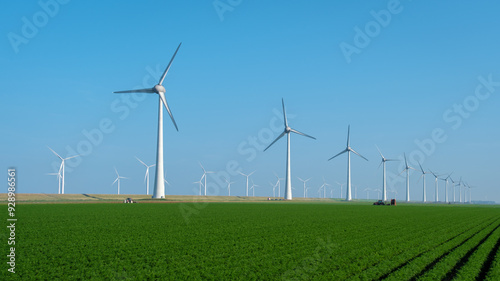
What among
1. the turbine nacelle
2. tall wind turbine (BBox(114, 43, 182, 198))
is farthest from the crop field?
the turbine nacelle

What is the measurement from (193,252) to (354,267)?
873 centimetres

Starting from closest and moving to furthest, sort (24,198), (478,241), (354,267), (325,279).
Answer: (325,279)
(354,267)
(478,241)
(24,198)

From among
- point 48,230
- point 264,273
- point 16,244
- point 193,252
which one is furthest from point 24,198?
point 264,273

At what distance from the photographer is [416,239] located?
31344 mm

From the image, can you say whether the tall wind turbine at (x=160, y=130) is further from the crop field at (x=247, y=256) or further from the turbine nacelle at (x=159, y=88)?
the crop field at (x=247, y=256)

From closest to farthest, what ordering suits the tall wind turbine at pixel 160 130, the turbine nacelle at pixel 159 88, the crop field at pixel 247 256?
the crop field at pixel 247 256, the tall wind turbine at pixel 160 130, the turbine nacelle at pixel 159 88

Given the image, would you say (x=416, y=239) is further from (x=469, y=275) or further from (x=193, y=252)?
(x=193, y=252)

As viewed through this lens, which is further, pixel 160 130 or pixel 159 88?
pixel 159 88

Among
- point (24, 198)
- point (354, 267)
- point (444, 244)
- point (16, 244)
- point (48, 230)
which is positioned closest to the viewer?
point (354, 267)

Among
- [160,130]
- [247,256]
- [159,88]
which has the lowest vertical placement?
[247,256]

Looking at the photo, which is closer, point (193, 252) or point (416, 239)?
point (193, 252)

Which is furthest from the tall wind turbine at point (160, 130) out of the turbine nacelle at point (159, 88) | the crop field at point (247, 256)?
the crop field at point (247, 256)

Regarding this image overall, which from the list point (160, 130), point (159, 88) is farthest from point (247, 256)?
point (159, 88)

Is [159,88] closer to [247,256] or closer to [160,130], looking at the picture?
[160,130]
